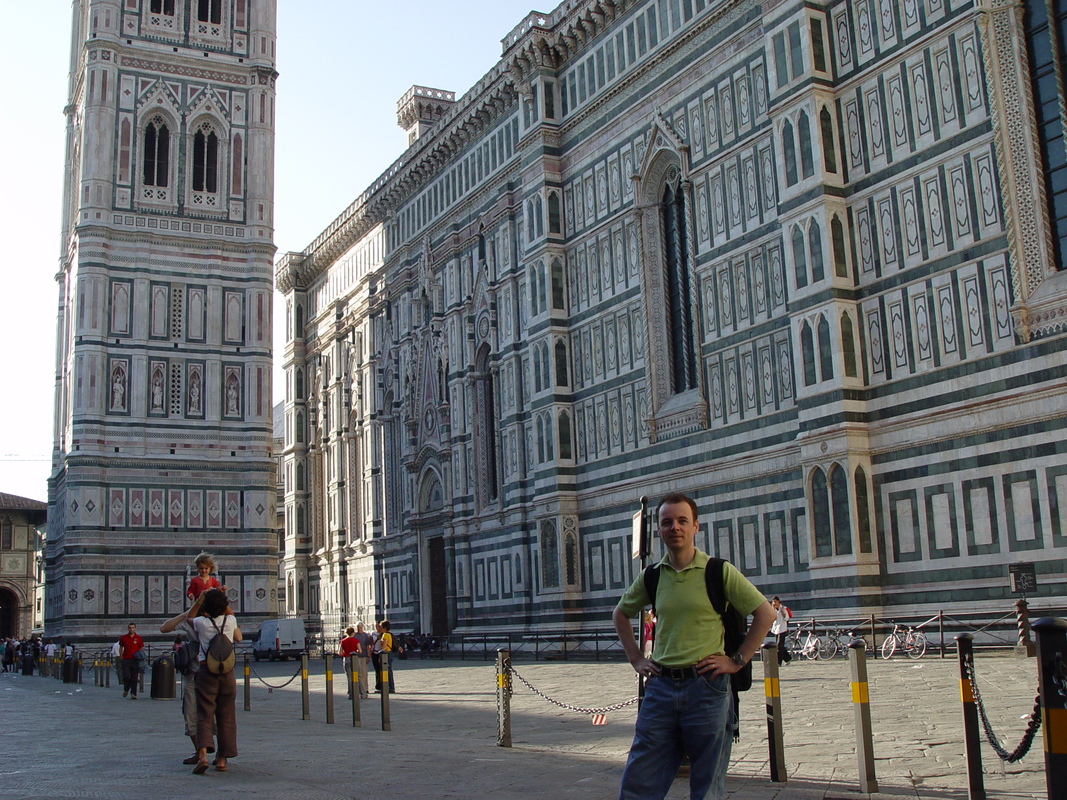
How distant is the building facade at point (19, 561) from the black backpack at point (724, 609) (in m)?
79.8

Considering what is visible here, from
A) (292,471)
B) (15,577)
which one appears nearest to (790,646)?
(292,471)

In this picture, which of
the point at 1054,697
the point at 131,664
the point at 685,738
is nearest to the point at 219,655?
the point at 685,738

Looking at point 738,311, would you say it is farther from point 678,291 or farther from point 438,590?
point 438,590

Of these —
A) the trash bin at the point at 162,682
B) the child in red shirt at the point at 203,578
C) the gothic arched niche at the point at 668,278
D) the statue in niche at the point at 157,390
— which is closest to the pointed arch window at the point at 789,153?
the gothic arched niche at the point at 668,278

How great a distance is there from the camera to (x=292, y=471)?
178 ft

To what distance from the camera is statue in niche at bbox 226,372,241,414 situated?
45.0 meters

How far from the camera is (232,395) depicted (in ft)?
148

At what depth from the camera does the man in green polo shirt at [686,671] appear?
16.4 feet

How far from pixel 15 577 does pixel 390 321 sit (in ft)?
151

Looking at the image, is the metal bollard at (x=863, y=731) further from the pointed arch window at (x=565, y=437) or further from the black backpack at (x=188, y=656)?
the pointed arch window at (x=565, y=437)

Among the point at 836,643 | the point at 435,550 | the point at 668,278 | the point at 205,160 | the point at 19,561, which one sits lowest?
the point at 836,643

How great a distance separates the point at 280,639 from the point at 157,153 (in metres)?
19.7

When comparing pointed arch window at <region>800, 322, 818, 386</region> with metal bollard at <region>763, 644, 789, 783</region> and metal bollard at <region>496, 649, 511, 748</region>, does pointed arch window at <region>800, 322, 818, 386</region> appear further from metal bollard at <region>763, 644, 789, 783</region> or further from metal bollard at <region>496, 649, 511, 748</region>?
metal bollard at <region>763, 644, 789, 783</region>

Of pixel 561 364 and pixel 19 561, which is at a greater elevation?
pixel 561 364
